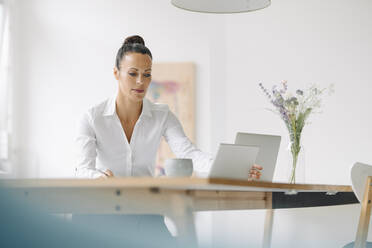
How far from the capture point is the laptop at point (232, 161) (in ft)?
5.79

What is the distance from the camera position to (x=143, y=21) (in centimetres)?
595

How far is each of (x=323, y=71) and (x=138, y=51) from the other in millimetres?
1797

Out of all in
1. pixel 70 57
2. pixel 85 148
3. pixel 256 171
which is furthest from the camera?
pixel 70 57

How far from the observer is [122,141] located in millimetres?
2783

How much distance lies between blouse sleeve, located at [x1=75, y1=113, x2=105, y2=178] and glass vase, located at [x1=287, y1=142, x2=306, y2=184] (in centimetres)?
109

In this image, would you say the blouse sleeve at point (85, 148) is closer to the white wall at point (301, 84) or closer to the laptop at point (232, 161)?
the laptop at point (232, 161)

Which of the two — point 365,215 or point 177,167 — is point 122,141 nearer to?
point 177,167

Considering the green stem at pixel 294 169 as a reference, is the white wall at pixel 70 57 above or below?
above

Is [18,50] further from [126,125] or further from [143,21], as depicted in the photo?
[126,125]

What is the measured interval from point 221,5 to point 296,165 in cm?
99

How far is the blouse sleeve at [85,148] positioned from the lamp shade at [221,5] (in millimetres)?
840

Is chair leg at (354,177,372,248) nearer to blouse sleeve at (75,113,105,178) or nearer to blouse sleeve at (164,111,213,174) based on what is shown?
blouse sleeve at (164,111,213,174)

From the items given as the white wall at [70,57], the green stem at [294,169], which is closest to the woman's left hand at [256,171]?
the green stem at [294,169]

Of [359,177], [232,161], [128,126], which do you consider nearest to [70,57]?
[128,126]
